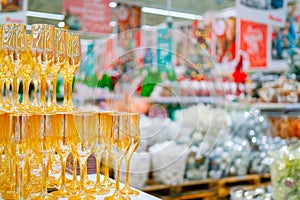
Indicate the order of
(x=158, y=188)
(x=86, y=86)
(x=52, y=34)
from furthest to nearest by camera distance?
1. (x=86, y=86)
2. (x=158, y=188)
3. (x=52, y=34)

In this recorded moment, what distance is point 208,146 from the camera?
10.8 feet

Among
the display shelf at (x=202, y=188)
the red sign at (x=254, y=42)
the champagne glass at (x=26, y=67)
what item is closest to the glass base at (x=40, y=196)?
the champagne glass at (x=26, y=67)

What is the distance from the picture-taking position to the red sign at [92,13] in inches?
189

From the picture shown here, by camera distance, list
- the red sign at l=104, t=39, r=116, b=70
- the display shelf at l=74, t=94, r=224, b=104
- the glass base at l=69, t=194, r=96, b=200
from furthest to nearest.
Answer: the red sign at l=104, t=39, r=116, b=70 < the display shelf at l=74, t=94, r=224, b=104 < the glass base at l=69, t=194, r=96, b=200

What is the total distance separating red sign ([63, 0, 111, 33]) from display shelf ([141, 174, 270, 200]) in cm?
226

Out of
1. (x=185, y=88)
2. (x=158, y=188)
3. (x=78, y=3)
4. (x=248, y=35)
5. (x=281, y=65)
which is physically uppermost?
(x=78, y=3)

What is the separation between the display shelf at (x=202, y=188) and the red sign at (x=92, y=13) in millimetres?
2259

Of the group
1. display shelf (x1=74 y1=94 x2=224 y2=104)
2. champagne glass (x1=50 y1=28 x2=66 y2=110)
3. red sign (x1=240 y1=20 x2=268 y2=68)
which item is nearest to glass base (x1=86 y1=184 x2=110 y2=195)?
champagne glass (x1=50 y1=28 x2=66 y2=110)

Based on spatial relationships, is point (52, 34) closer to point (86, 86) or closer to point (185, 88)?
point (185, 88)

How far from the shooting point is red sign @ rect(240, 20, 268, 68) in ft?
16.4

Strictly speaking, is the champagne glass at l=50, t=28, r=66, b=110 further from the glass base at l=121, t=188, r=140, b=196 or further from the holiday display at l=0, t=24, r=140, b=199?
the glass base at l=121, t=188, r=140, b=196

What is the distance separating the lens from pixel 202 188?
134 inches

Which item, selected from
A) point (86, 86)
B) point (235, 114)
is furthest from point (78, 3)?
point (235, 114)

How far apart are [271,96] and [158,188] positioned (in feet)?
5.44
